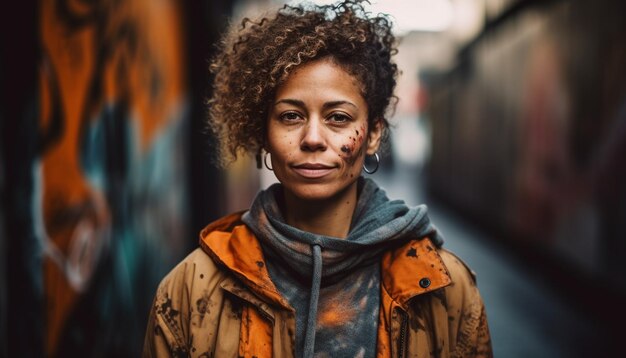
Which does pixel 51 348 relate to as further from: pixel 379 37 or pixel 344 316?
pixel 379 37

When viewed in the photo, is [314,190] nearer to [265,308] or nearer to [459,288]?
[265,308]

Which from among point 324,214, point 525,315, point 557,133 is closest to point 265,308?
point 324,214

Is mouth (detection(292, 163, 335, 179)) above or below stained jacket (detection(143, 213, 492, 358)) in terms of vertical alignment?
above

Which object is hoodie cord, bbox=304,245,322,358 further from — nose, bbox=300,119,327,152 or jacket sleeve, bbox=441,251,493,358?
jacket sleeve, bbox=441,251,493,358

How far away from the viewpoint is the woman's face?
1.89 m

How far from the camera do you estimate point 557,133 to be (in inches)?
322

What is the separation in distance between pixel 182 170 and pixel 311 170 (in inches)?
220

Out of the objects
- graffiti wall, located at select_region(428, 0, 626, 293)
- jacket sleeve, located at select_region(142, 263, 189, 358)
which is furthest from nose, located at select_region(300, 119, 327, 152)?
graffiti wall, located at select_region(428, 0, 626, 293)

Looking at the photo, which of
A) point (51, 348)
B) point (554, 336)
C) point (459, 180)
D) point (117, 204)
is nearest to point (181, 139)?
point (117, 204)

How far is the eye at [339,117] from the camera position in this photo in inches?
75.6

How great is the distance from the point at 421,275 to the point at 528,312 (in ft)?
18.1

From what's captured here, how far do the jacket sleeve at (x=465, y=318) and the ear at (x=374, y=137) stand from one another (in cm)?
44

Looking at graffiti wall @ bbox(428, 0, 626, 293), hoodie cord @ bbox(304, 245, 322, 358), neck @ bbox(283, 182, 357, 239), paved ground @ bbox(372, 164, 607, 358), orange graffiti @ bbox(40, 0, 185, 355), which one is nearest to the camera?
hoodie cord @ bbox(304, 245, 322, 358)

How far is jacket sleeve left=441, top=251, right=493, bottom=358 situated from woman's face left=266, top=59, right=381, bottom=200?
1.66ft
